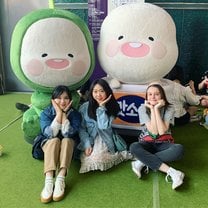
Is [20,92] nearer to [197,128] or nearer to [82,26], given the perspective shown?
[82,26]

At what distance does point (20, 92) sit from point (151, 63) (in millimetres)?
1796

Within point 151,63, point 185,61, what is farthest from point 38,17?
point 185,61

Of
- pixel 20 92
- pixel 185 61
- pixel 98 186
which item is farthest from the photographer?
pixel 20 92

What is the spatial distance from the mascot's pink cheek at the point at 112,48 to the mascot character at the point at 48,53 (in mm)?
130

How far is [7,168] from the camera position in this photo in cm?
168

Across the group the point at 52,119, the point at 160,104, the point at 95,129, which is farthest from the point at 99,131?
the point at 160,104

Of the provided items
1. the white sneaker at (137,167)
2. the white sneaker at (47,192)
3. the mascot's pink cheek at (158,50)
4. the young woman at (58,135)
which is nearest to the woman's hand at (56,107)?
the young woman at (58,135)

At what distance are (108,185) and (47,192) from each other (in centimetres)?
30

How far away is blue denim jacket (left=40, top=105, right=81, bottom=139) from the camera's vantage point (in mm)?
1628

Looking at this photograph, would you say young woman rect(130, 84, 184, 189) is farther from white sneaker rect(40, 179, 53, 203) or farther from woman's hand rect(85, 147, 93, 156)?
white sneaker rect(40, 179, 53, 203)

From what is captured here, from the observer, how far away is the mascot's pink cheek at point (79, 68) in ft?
5.73

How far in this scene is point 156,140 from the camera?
1632 mm

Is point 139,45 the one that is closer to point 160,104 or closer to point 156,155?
point 160,104

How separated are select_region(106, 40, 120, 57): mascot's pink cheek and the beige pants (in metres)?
0.58
